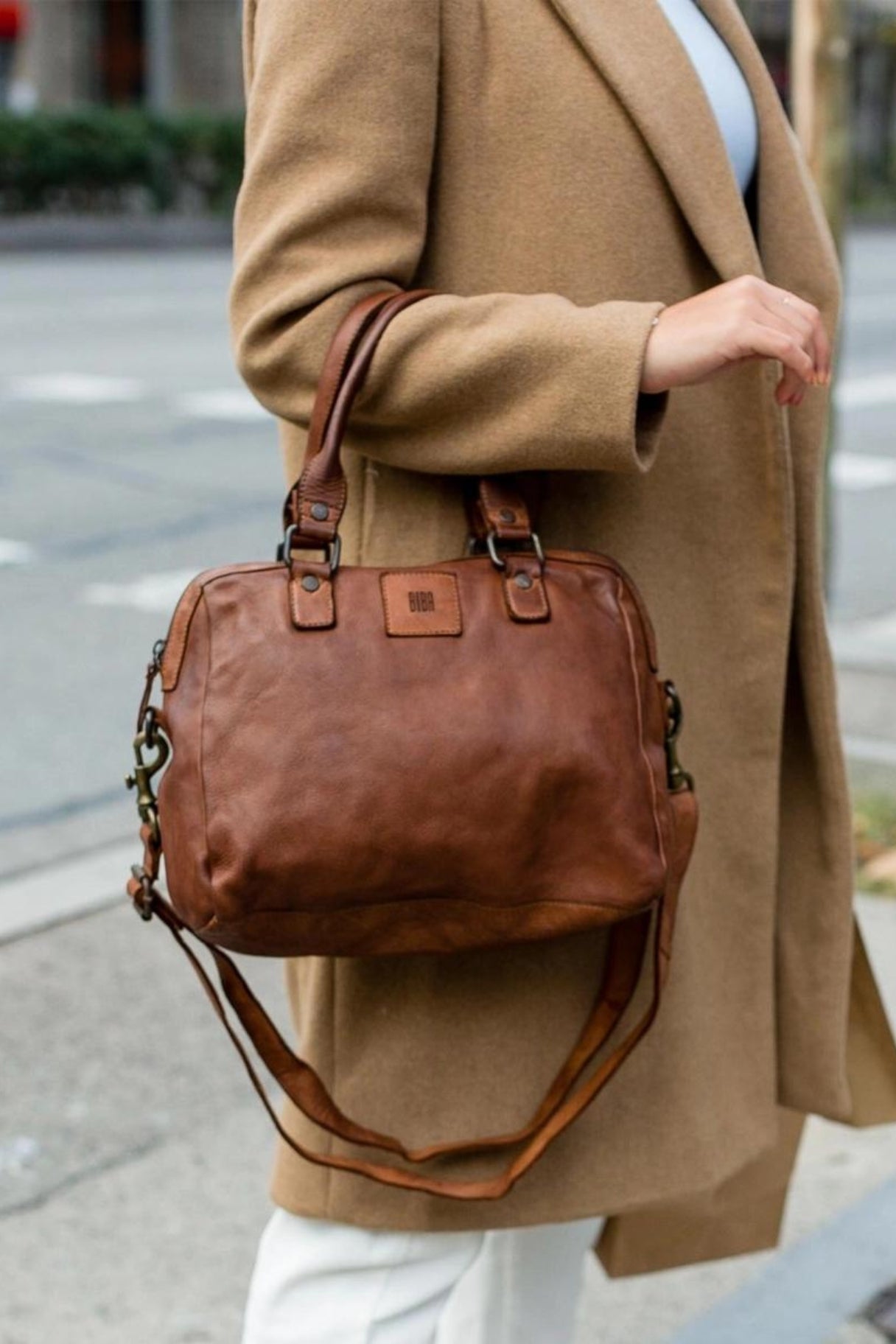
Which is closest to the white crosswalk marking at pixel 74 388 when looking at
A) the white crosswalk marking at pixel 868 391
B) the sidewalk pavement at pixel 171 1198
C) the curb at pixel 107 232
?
the white crosswalk marking at pixel 868 391

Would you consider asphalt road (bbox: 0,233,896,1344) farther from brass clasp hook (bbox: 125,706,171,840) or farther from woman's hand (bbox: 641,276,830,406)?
woman's hand (bbox: 641,276,830,406)

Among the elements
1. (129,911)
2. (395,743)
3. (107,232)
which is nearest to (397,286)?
(395,743)

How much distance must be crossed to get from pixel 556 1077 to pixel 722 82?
0.91 m

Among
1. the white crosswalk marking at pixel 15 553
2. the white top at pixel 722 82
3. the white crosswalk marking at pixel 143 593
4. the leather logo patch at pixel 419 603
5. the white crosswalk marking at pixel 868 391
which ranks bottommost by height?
the white crosswalk marking at pixel 868 391

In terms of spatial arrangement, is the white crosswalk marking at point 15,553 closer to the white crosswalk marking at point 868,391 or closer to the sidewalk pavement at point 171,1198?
the sidewalk pavement at point 171,1198

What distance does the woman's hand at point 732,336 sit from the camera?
1.63 m

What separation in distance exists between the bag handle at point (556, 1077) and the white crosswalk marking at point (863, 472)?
8007mm

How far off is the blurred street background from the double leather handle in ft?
4.78

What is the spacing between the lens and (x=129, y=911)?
4.24 m

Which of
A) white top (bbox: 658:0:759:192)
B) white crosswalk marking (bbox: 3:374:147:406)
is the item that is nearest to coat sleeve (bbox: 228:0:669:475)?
white top (bbox: 658:0:759:192)

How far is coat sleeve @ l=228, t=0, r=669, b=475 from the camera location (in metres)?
1.70

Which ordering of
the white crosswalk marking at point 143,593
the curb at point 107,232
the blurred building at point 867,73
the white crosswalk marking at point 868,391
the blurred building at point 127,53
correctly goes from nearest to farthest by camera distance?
the white crosswalk marking at point 143,593 < the white crosswalk marking at point 868,391 < the curb at point 107,232 < the blurred building at point 127,53 < the blurred building at point 867,73

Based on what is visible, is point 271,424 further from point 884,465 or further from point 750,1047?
point 750,1047

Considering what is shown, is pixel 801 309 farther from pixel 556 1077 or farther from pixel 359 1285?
pixel 359 1285
